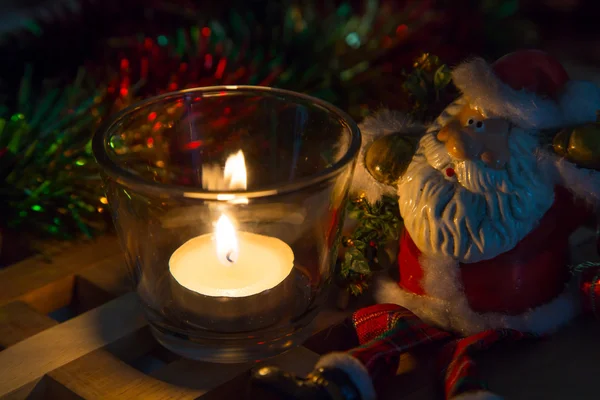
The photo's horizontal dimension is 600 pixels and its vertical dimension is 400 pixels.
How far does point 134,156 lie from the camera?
1.88ft

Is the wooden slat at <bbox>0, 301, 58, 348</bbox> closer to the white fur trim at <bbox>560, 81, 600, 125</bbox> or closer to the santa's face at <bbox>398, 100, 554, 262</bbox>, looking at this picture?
the santa's face at <bbox>398, 100, 554, 262</bbox>

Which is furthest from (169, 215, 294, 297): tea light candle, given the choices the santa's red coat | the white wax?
the santa's red coat

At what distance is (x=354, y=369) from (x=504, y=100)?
207 mm

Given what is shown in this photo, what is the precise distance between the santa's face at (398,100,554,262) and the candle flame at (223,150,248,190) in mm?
157

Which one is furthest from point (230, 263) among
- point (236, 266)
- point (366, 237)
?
point (366, 237)

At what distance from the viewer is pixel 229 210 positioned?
20.4 inches

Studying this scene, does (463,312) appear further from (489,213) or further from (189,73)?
(189,73)

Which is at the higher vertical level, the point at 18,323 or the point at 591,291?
the point at 18,323

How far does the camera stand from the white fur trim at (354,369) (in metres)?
0.46

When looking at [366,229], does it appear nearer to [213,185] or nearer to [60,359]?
[213,185]

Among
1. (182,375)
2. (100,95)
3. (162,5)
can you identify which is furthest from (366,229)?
(162,5)

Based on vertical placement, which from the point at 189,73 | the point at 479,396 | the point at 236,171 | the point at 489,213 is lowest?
the point at 479,396

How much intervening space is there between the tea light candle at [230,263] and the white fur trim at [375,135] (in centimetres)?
8

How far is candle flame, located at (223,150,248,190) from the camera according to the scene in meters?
0.59
